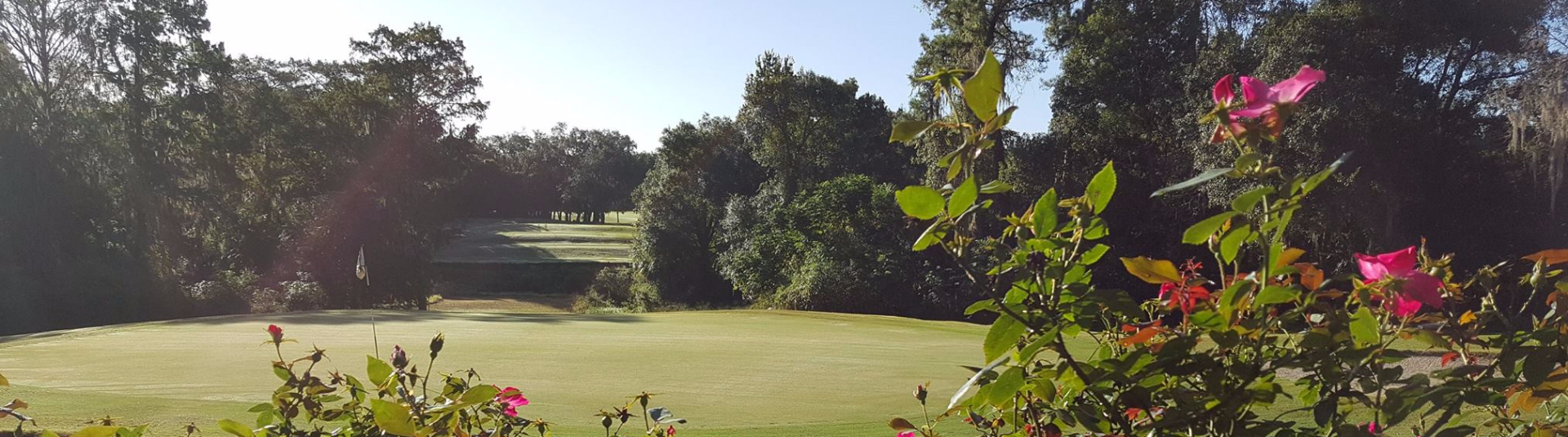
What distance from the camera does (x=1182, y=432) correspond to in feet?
2.69

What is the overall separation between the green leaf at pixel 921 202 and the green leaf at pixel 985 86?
70 millimetres

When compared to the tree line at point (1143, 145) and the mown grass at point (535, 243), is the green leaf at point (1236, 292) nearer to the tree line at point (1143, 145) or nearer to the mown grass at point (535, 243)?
the tree line at point (1143, 145)

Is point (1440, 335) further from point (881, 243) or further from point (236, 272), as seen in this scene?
point (236, 272)

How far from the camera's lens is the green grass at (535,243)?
35.2m

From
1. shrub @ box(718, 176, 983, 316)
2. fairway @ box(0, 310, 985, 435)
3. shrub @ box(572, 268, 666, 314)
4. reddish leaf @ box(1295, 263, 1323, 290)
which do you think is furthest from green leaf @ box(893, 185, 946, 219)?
A: shrub @ box(572, 268, 666, 314)

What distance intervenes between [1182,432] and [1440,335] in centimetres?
27

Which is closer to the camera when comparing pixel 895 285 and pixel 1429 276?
pixel 1429 276

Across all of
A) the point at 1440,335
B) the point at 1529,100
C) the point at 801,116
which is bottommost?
the point at 1440,335

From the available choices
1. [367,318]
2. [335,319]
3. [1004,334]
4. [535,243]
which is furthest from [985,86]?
[535,243]

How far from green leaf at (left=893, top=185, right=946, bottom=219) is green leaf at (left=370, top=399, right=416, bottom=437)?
483mm

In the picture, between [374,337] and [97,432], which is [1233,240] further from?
[374,337]

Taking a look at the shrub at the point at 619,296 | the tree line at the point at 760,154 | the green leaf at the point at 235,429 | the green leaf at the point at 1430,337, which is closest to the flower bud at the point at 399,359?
the green leaf at the point at 235,429

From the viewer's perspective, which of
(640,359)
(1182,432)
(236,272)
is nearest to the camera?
(1182,432)

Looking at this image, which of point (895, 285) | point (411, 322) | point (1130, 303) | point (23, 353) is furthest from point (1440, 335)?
point (895, 285)
